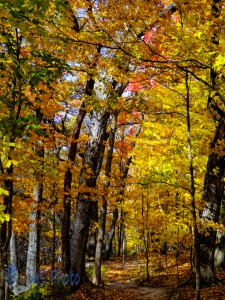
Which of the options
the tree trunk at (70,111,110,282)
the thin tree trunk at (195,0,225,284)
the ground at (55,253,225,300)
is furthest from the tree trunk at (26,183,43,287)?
the thin tree trunk at (195,0,225,284)

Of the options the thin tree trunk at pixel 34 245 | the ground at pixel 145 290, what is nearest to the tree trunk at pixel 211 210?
the ground at pixel 145 290

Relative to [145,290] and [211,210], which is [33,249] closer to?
[145,290]

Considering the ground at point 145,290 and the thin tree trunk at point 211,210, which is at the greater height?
the thin tree trunk at point 211,210

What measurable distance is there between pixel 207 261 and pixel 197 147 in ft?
12.2

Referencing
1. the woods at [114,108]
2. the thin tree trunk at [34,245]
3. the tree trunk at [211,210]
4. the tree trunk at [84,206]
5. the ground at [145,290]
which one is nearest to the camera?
the woods at [114,108]

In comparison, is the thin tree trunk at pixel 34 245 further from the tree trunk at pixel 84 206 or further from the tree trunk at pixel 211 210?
the tree trunk at pixel 211 210

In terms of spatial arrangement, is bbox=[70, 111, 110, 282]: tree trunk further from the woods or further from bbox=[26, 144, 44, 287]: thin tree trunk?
bbox=[26, 144, 44, 287]: thin tree trunk

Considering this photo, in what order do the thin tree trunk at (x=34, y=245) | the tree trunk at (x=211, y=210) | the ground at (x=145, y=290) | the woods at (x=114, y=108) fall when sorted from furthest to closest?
the thin tree trunk at (x=34, y=245) → the tree trunk at (x=211, y=210) → the ground at (x=145, y=290) → the woods at (x=114, y=108)

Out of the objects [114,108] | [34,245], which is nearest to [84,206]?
[34,245]

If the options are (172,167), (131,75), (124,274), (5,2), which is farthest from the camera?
(124,274)

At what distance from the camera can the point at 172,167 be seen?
36.6 ft

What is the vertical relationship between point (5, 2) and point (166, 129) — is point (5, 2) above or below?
below

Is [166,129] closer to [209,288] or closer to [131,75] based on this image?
[131,75]

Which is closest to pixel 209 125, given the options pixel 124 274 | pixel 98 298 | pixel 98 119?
pixel 98 119
